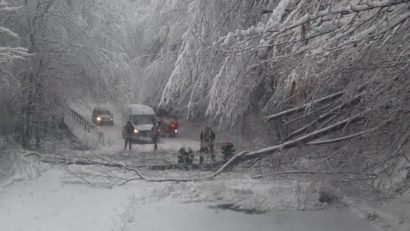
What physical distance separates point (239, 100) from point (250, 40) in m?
2.14

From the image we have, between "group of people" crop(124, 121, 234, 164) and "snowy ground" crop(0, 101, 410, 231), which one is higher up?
"group of people" crop(124, 121, 234, 164)

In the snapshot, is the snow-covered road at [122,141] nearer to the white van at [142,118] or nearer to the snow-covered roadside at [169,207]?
the white van at [142,118]

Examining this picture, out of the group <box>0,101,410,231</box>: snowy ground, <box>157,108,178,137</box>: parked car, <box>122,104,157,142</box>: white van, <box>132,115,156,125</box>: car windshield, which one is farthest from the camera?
<box>157,108,178,137</box>: parked car

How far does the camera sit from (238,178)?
14008 mm

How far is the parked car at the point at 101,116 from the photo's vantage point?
1438 inches

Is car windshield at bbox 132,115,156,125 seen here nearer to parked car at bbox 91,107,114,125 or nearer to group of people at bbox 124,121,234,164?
parked car at bbox 91,107,114,125

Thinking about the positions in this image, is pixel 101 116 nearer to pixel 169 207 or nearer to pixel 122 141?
pixel 122 141

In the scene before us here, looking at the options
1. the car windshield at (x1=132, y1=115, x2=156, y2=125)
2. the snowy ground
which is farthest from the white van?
the snowy ground

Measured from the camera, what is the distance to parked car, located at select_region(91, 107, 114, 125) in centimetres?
3653

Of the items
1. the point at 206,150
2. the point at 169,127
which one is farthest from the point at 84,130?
the point at 206,150

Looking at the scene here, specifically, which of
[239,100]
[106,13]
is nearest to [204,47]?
[239,100]

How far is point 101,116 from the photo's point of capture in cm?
3666

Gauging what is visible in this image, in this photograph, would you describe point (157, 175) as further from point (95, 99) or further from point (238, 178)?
point (95, 99)

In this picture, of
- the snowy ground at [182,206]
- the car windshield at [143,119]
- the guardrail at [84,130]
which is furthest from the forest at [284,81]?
the car windshield at [143,119]
